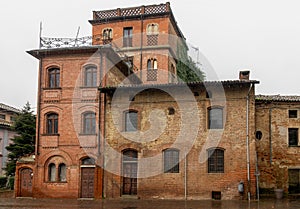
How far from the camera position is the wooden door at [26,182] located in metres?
27.1

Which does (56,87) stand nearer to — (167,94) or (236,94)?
(167,94)

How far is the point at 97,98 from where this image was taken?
27.0 meters

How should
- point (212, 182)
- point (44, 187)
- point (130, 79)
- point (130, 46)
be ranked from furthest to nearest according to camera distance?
point (130, 46)
point (130, 79)
point (44, 187)
point (212, 182)

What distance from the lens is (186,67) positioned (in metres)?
41.7

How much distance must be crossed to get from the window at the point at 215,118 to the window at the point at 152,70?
39.3 ft

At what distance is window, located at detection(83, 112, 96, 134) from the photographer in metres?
27.0

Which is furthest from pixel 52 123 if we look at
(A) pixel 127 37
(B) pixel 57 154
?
(A) pixel 127 37

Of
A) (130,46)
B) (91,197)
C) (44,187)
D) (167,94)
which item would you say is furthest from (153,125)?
(130,46)

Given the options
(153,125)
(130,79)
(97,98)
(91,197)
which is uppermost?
(130,79)

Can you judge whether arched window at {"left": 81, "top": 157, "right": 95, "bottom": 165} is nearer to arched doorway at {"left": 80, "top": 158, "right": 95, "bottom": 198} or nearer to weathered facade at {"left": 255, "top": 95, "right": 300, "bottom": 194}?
arched doorway at {"left": 80, "top": 158, "right": 95, "bottom": 198}

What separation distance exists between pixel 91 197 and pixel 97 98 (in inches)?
254

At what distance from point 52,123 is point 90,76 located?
4135 millimetres

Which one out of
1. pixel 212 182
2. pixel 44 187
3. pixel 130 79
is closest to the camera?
pixel 212 182

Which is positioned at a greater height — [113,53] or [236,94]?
[113,53]
